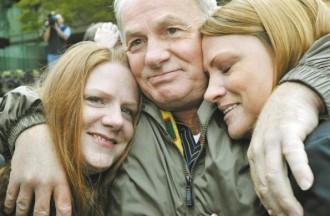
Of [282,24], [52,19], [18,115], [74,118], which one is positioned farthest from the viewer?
[52,19]

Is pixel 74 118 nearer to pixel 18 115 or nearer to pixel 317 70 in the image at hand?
pixel 18 115

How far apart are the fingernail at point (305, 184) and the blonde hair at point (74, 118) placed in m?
1.30

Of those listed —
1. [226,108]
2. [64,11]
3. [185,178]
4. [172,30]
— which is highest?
[172,30]

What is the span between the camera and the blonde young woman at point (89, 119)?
8.85ft

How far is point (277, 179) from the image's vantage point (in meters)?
1.90

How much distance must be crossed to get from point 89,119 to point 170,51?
2.17 feet

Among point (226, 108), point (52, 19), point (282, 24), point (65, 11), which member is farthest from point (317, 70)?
point (65, 11)

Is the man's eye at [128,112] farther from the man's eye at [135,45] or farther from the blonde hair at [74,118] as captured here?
the man's eye at [135,45]

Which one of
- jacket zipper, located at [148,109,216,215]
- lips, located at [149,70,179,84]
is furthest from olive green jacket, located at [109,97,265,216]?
lips, located at [149,70,179,84]

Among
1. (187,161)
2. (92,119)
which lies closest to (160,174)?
(187,161)

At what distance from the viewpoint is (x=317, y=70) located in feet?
7.23

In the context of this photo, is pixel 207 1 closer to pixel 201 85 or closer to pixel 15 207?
pixel 201 85

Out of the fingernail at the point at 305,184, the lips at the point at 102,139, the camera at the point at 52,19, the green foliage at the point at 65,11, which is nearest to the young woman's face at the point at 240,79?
the lips at the point at 102,139

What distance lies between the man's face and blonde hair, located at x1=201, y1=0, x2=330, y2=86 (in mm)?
329
